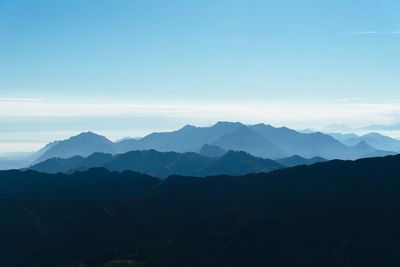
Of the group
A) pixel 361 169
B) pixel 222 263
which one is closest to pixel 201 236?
pixel 222 263

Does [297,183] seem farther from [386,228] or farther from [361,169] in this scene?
[386,228]

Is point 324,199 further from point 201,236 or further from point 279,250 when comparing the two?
point 201,236

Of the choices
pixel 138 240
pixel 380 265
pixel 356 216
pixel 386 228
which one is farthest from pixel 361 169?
pixel 138 240

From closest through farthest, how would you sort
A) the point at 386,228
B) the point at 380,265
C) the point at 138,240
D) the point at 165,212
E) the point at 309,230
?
the point at 380,265 < the point at 386,228 < the point at 309,230 < the point at 138,240 < the point at 165,212

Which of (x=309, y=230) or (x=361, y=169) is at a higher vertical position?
(x=361, y=169)

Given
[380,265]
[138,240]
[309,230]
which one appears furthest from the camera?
[138,240]

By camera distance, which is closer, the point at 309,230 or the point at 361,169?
the point at 309,230
